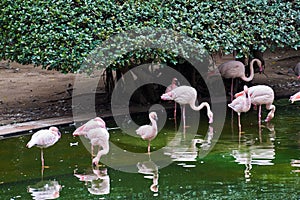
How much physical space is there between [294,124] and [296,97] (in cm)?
38

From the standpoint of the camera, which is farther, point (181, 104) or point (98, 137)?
point (181, 104)

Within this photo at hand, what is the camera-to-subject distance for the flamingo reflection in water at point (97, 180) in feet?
23.9

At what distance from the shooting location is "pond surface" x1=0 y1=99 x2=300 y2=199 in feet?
23.5

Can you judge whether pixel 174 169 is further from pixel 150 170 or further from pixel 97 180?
pixel 97 180

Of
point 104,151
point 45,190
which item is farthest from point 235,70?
point 45,190

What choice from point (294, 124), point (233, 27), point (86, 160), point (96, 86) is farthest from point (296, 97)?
point (96, 86)

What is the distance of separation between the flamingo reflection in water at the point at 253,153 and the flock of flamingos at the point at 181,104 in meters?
0.72

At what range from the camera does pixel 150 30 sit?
1023cm

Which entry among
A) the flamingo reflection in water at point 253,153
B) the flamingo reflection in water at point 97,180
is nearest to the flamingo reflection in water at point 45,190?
the flamingo reflection in water at point 97,180

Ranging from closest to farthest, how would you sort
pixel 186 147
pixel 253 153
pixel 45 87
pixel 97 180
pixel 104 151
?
1. pixel 97 180
2. pixel 104 151
3. pixel 253 153
4. pixel 186 147
5. pixel 45 87

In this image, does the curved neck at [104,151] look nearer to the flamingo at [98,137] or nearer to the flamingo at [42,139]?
the flamingo at [98,137]

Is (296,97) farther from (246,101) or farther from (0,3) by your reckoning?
(0,3)

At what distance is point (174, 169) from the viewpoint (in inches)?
313

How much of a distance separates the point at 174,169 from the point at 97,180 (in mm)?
885
